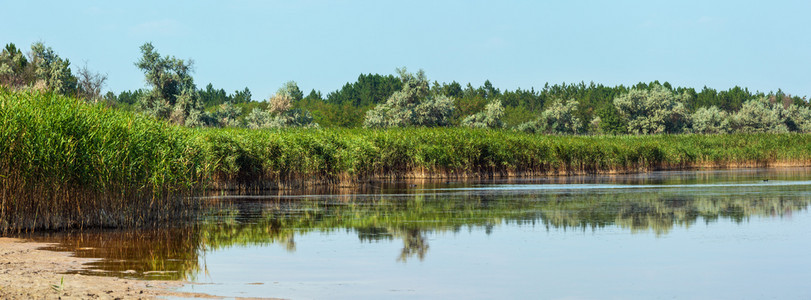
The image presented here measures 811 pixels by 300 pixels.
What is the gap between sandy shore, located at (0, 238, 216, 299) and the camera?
10569mm

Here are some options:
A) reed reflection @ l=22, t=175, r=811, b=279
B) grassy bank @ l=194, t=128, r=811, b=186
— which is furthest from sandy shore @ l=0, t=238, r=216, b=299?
grassy bank @ l=194, t=128, r=811, b=186

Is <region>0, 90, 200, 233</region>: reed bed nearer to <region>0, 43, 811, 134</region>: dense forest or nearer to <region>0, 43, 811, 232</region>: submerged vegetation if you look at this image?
<region>0, 43, 811, 232</region>: submerged vegetation

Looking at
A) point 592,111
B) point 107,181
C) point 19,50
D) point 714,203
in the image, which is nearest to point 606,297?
point 107,181

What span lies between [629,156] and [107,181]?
169 feet

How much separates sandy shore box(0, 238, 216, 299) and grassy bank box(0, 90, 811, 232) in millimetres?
4080

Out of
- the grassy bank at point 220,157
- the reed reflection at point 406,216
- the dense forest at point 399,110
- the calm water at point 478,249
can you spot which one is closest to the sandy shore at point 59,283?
the calm water at point 478,249

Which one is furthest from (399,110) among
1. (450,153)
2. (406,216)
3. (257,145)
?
(406,216)

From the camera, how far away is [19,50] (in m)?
109

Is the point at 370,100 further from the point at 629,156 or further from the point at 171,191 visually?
the point at 171,191

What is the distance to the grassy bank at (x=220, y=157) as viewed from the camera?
1842cm

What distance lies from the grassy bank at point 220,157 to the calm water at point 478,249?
3.43ft

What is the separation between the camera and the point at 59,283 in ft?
37.5

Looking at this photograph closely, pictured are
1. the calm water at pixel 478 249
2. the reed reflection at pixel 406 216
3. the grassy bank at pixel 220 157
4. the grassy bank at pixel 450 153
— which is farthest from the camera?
the grassy bank at pixel 450 153

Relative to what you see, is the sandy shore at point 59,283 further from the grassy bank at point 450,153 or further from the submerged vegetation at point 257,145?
the grassy bank at point 450,153
